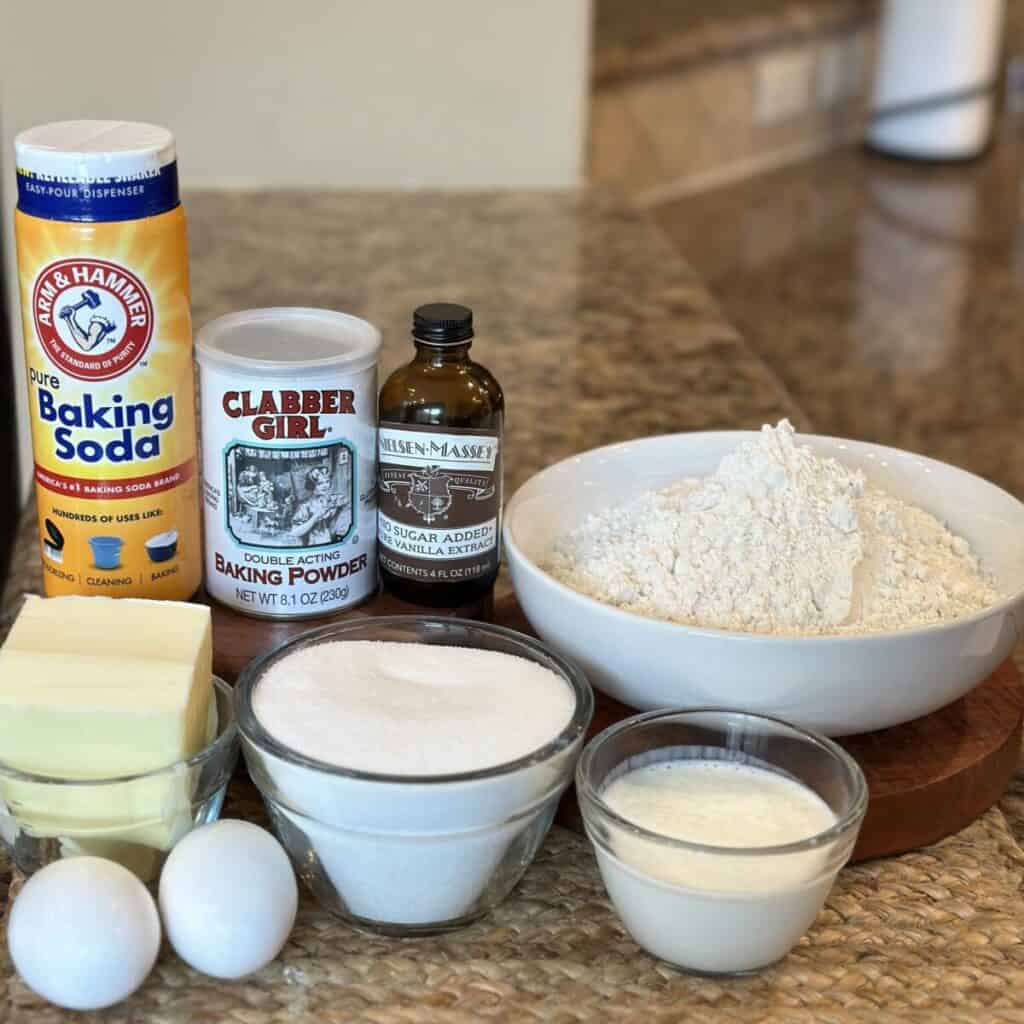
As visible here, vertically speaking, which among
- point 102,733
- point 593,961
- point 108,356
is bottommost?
point 593,961

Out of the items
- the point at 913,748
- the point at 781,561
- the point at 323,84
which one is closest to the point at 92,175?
the point at 781,561

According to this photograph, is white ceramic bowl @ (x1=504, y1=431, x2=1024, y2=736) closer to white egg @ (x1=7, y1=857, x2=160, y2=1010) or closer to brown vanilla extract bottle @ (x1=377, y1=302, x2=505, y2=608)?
brown vanilla extract bottle @ (x1=377, y1=302, x2=505, y2=608)

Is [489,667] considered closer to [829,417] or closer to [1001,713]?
[1001,713]

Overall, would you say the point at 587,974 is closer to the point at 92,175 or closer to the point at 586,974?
the point at 586,974

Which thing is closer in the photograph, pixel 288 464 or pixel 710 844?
pixel 710 844

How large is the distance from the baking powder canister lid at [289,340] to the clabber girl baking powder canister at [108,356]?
0.03 m

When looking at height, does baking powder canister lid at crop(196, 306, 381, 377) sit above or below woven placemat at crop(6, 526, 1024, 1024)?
above

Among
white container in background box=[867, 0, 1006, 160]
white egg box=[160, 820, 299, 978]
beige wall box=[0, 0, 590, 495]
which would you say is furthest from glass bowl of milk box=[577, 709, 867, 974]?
white container in background box=[867, 0, 1006, 160]

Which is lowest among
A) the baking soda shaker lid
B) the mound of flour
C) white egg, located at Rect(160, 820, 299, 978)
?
white egg, located at Rect(160, 820, 299, 978)

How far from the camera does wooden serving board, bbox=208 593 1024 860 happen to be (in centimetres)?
80

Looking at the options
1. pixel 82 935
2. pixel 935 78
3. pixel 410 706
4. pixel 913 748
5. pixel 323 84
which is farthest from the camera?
pixel 935 78

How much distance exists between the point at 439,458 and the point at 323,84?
3.70 ft

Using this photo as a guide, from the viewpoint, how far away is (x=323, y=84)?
1.86m

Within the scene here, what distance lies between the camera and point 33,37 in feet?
5.71
